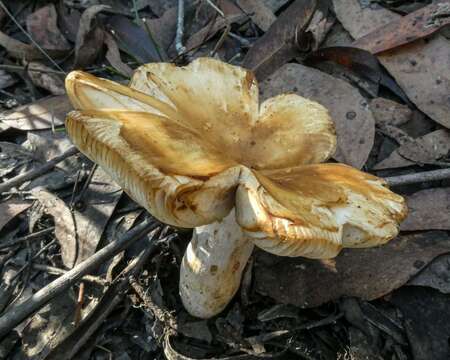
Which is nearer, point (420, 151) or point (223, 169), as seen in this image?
point (223, 169)

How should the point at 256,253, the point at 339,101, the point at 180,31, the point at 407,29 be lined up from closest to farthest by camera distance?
the point at 256,253, the point at 339,101, the point at 407,29, the point at 180,31

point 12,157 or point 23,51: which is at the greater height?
point 23,51

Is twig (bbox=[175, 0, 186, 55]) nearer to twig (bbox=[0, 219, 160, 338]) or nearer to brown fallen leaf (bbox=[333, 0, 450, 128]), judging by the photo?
brown fallen leaf (bbox=[333, 0, 450, 128])

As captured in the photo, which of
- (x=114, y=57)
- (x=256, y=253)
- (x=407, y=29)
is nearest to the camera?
(x=256, y=253)

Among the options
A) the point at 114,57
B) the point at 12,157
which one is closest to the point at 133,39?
the point at 114,57

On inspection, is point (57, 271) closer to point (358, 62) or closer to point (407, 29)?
point (358, 62)

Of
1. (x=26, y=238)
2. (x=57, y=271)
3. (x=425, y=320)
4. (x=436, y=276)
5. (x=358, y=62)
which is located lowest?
(x=425, y=320)

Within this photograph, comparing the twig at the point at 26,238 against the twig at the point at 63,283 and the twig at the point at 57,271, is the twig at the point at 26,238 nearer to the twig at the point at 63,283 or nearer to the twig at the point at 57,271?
the twig at the point at 57,271
